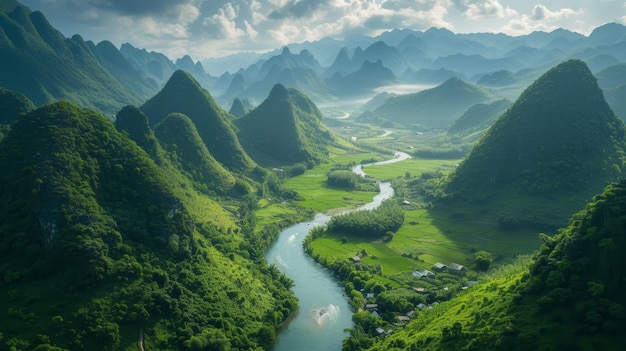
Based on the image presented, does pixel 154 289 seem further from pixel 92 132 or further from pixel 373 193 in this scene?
pixel 373 193

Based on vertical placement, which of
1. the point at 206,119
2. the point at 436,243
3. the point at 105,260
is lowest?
the point at 436,243

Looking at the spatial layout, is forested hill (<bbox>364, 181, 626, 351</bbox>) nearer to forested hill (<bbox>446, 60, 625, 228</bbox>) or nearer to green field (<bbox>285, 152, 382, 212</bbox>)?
forested hill (<bbox>446, 60, 625, 228</bbox>)

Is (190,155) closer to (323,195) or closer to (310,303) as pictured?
(323,195)

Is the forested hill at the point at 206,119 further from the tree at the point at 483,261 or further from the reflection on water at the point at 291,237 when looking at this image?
the tree at the point at 483,261

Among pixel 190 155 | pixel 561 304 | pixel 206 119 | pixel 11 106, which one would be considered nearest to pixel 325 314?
pixel 561 304

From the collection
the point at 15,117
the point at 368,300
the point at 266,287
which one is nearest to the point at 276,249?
the point at 266,287

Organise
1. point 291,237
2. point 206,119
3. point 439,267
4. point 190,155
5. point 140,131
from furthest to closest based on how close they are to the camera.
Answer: point 206,119 → point 190,155 → point 291,237 → point 140,131 → point 439,267

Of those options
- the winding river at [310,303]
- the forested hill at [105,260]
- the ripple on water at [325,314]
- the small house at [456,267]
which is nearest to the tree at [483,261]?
the small house at [456,267]
